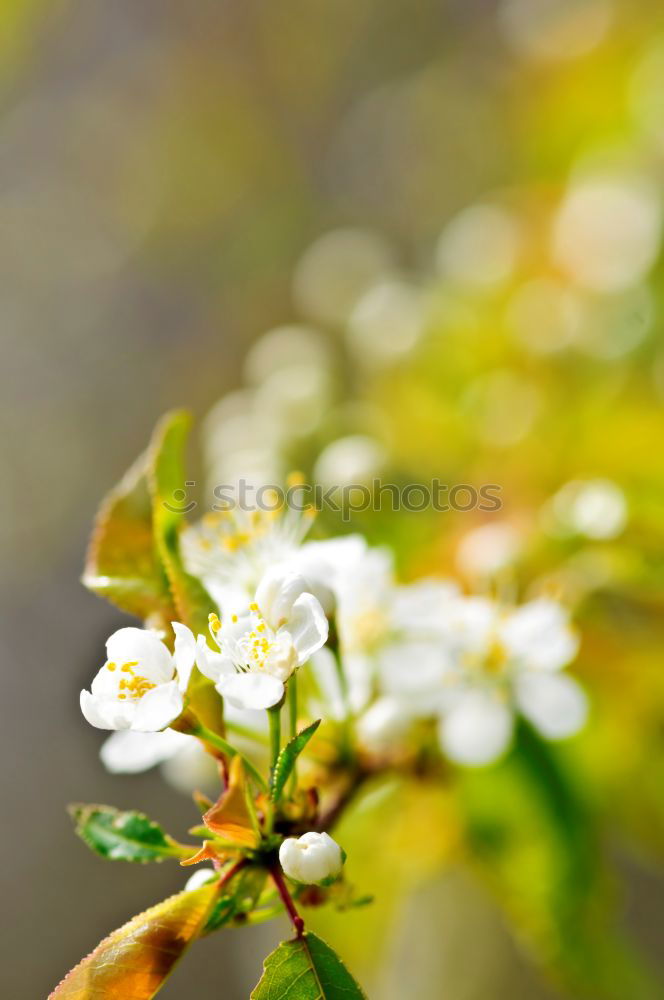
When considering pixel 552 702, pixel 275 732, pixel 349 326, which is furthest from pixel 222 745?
pixel 349 326

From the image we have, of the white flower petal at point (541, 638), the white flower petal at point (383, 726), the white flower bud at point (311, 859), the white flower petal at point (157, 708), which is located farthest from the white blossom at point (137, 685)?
the white flower petal at point (541, 638)

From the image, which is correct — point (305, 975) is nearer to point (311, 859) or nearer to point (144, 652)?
point (311, 859)

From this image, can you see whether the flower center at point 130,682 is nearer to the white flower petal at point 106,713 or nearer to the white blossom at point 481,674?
the white flower petal at point 106,713

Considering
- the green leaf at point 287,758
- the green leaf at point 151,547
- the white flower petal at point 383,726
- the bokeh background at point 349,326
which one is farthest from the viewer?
the bokeh background at point 349,326

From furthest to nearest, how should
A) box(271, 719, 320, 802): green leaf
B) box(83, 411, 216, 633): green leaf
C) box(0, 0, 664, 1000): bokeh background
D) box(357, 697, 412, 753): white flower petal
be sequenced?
1. box(0, 0, 664, 1000): bokeh background
2. box(357, 697, 412, 753): white flower petal
3. box(83, 411, 216, 633): green leaf
4. box(271, 719, 320, 802): green leaf

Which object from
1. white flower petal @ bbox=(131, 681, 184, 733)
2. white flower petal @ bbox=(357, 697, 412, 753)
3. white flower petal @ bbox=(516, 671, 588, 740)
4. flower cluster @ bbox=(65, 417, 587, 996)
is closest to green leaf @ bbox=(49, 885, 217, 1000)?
flower cluster @ bbox=(65, 417, 587, 996)

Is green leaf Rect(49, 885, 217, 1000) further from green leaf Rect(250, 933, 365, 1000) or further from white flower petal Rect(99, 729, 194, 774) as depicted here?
white flower petal Rect(99, 729, 194, 774)
